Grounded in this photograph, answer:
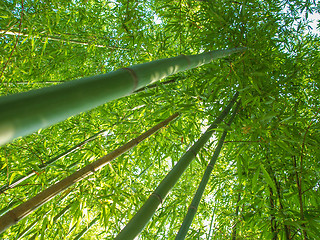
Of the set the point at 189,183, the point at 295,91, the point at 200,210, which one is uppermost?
the point at 295,91

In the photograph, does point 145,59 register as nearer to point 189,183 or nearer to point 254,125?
point 254,125

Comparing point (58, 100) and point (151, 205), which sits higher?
point (151, 205)

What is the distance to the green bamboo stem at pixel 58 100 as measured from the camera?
0.44 metres

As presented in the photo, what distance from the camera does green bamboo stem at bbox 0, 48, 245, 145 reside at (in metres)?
0.44

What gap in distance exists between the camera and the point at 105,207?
196cm

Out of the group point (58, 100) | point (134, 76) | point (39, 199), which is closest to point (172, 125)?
point (39, 199)

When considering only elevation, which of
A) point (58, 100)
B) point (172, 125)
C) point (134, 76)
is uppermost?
point (172, 125)

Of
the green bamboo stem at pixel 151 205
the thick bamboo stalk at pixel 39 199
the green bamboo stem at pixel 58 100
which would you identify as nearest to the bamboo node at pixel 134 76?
the green bamboo stem at pixel 58 100

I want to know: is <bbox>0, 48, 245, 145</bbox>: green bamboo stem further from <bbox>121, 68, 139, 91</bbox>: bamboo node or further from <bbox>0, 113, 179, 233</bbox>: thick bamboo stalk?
<bbox>0, 113, 179, 233</bbox>: thick bamboo stalk

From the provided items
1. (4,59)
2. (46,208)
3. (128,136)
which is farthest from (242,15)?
(46,208)

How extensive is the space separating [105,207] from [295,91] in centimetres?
214

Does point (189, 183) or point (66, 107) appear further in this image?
point (189, 183)

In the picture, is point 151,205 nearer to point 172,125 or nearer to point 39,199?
point 39,199

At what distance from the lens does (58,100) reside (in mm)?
Answer: 502
